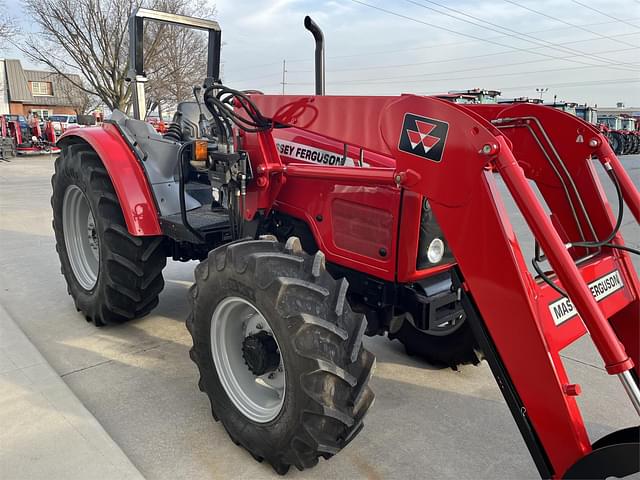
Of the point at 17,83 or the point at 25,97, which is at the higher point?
the point at 17,83

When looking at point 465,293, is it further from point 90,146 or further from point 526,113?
point 90,146

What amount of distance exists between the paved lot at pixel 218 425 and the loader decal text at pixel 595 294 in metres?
0.90

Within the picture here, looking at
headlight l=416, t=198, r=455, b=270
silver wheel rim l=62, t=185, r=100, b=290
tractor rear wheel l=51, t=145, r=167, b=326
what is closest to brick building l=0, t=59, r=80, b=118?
silver wheel rim l=62, t=185, r=100, b=290

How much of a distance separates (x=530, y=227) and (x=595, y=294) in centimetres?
A: 66

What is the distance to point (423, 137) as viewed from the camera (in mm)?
1971

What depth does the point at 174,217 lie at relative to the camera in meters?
3.48

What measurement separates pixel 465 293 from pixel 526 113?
102 cm

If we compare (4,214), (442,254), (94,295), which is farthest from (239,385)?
(4,214)

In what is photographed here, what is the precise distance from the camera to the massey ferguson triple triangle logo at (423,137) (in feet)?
6.29

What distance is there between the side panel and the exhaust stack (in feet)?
4.42

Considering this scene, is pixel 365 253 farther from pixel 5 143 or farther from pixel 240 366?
pixel 5 143

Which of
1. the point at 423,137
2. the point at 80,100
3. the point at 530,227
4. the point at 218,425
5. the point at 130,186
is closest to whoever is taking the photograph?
the point at 530,227

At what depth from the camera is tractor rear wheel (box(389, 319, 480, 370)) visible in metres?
3.26

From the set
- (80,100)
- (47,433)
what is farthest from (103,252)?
(80,100)
